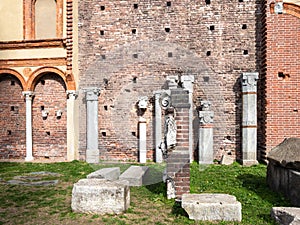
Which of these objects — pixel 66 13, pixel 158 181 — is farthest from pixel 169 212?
pixel 66 13

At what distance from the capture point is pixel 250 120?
354 inches

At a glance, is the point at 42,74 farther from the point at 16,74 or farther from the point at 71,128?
the point at 71,128

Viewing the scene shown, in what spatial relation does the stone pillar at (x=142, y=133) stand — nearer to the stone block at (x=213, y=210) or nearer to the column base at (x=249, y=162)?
the column base at (x=249, y=162)

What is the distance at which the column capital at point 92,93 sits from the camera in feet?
32.4

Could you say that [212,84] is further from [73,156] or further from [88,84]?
[73,156]

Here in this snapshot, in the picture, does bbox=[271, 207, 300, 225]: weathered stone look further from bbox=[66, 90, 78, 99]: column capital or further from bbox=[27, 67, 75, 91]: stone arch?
bbox=[27, 67, 75, 91]: stone arch

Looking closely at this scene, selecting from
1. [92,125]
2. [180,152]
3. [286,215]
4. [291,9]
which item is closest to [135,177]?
[180,152]

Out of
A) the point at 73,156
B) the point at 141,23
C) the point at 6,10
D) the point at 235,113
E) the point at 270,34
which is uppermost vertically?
the point at 6,10

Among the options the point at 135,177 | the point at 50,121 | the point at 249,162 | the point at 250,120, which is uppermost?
the point at 250,120

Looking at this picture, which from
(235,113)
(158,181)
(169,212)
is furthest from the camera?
(235,113)

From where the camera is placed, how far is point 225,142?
377 inches

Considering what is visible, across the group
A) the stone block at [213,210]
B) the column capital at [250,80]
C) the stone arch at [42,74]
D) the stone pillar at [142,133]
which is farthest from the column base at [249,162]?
the stone arch at [42,74]

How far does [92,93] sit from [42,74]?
252 cm

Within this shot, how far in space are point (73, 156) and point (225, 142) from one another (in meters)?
6.15
